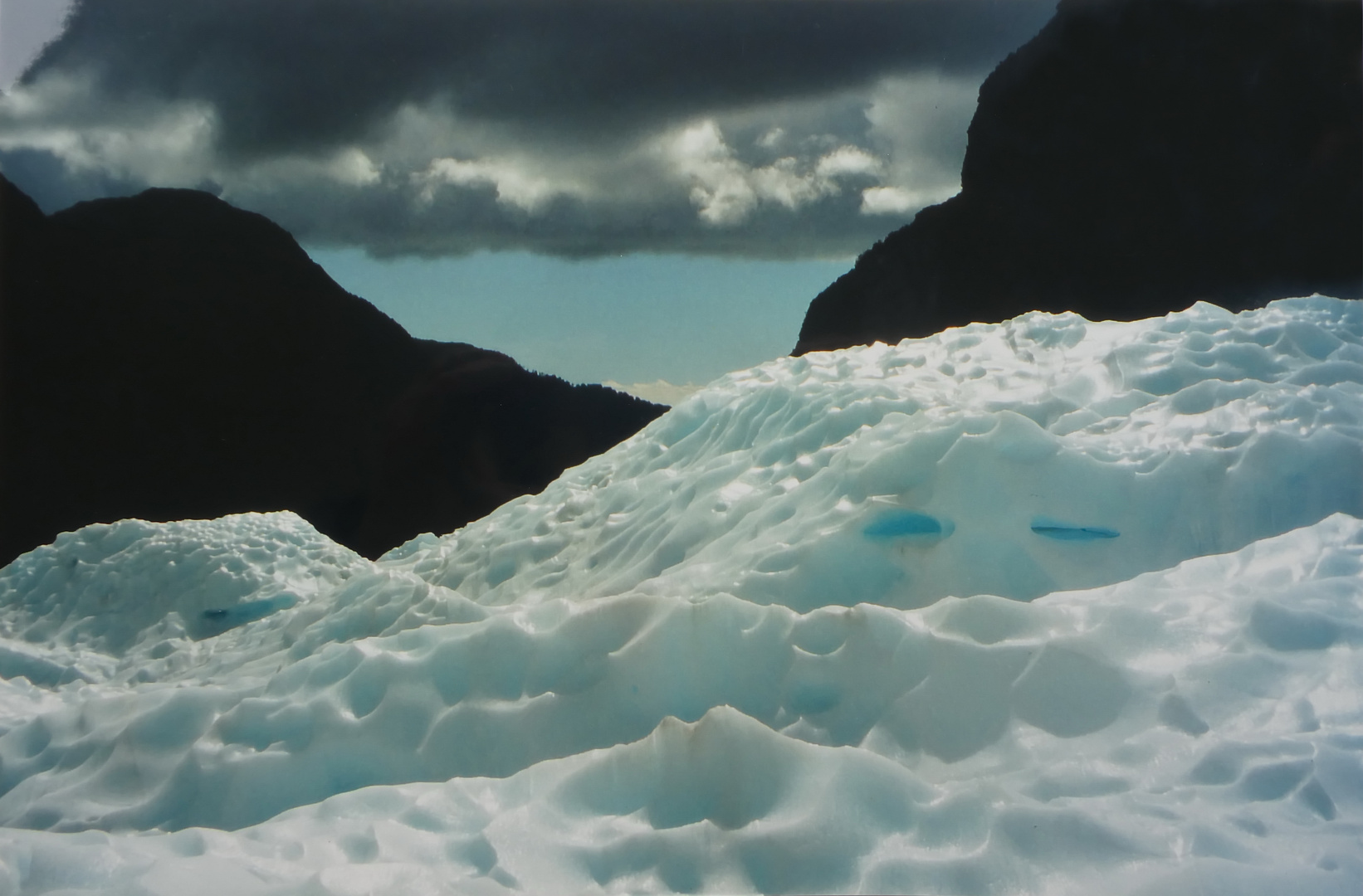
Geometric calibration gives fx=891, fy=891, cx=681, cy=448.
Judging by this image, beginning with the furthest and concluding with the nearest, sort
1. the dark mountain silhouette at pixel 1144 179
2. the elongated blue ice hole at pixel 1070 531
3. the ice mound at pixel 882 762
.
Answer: the dark mountain silhouette at pixel 1144 179 < the elongated blue ice hole at pixel 1070 531 < the ice mound at pixel 882 762

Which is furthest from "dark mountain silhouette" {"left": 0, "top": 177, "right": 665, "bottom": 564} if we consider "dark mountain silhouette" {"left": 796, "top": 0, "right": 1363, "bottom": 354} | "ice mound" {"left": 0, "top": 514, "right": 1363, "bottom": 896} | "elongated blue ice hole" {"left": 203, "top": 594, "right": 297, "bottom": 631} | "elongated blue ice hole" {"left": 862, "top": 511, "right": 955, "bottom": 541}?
"ice mound" {"left": 0, "top": 514, "right": 1363, "bottom": 896}

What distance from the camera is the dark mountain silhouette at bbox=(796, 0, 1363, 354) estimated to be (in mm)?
11516

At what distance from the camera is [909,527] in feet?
10.2

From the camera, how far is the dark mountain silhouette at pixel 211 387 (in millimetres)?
10539

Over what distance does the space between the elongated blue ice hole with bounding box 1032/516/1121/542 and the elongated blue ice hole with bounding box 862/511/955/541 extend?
298 millimetres

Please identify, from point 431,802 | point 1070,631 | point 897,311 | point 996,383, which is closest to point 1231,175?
point 897,311

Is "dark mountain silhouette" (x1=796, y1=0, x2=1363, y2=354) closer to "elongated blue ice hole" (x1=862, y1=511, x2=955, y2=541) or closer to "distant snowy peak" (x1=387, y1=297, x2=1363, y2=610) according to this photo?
"distant snowy peak" (x1=387, y1=297, x2=1363, y2=610)

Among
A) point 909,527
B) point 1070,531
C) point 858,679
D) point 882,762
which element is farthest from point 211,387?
point 882,762

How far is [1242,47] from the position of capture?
12188 mm

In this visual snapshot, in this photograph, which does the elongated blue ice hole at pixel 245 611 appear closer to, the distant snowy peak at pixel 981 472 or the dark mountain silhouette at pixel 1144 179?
the distant snowy peak at pixel 981 472

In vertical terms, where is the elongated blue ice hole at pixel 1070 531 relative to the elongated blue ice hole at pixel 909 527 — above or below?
below

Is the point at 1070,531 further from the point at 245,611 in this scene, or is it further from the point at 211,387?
the point at 211,387

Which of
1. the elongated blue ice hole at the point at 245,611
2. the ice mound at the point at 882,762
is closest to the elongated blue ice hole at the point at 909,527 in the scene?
the ice mound at the point at 882,762

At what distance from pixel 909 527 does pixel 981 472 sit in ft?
1.17
